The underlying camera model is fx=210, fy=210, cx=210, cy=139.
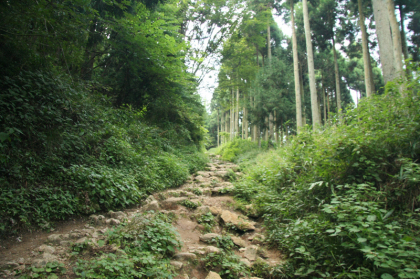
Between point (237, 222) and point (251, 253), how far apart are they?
103 centimetres

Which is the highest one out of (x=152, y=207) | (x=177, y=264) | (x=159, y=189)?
(x=159, y=189)

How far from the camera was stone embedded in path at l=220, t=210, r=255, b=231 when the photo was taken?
13.9 feet

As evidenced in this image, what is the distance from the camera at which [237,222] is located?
14.3 feet

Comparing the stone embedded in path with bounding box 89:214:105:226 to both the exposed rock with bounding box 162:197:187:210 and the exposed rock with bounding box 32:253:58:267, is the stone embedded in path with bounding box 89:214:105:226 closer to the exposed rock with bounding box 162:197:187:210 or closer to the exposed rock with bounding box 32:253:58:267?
the exposed rock with bounding box 32:253:58:267

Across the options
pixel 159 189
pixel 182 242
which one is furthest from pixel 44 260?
pixel 159 189

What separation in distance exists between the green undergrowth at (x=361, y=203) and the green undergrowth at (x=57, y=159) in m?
3.26

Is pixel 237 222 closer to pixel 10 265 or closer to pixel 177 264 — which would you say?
pixel 177 264

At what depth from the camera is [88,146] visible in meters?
4.74

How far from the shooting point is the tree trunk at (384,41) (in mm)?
5637

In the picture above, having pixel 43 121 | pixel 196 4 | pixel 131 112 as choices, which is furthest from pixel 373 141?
pixel 196 4

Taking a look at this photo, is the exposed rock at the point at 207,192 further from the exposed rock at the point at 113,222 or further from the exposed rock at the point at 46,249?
the exposed rock at the point at 46,249

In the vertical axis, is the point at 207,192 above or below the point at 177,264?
above

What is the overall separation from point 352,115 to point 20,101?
20.3 ft

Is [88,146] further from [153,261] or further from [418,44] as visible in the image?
[418,44]
